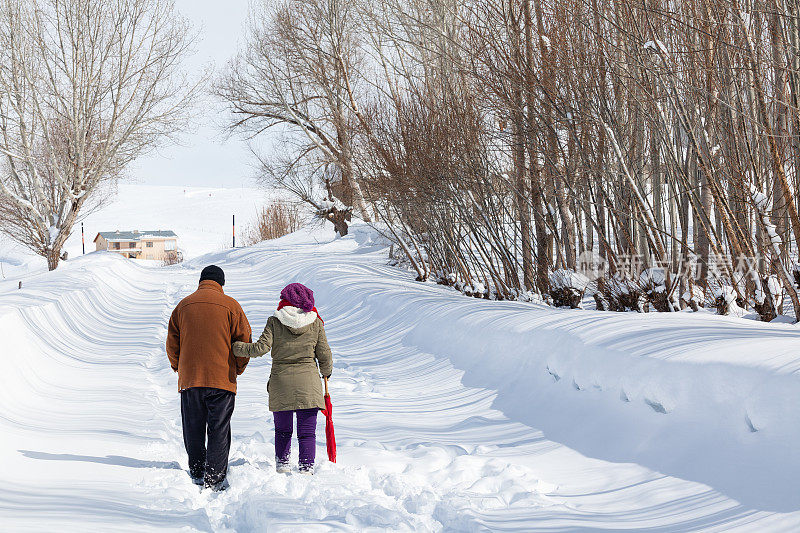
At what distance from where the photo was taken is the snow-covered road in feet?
13.0

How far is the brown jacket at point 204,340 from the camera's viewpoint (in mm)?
4703

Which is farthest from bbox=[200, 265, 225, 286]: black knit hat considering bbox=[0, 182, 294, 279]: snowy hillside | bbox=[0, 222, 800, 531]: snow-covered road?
bbox=[0, 182, 294, 279]: snowy hillside

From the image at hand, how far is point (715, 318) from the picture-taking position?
725 cm

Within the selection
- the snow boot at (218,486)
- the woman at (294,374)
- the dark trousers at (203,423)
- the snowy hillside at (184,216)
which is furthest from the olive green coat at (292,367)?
the snowy hillside at (184,216)

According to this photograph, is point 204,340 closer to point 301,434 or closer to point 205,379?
point 205,379

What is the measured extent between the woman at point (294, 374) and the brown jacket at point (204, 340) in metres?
0.27

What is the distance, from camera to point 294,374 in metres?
4.97

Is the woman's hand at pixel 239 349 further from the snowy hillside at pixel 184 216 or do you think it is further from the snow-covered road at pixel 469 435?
the snowy hillside at pixel 184 216

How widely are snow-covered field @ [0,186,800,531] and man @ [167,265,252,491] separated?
19 cm

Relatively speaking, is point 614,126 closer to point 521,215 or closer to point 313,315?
point 521,215

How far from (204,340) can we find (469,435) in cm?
232

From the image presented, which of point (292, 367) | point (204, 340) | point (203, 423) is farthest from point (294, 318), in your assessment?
point (203, 423)

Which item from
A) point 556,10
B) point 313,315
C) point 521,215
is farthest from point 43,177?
point 313,315

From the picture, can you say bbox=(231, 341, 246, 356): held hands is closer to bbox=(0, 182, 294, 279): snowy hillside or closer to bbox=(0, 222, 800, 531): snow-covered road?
bbox=(0, 222, 800, 531): snow-covered road
